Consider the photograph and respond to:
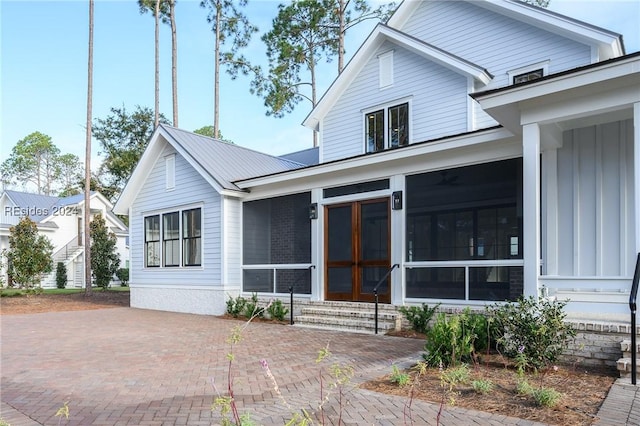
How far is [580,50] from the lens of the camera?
1005 cm

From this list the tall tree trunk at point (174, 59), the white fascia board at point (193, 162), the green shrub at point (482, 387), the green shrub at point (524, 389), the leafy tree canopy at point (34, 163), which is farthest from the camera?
the leafy tree canopy at point (34, 163)

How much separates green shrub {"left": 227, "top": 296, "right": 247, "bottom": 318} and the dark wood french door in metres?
2.68

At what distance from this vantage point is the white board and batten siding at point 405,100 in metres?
11.5

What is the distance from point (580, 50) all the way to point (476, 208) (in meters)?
4.56

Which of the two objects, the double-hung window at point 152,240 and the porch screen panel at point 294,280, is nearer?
the porch screen panel at point 294,280

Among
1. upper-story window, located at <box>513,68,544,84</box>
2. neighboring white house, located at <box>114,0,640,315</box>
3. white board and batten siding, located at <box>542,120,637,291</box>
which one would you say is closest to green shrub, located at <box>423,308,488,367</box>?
neighboring white house, located at <box>114,0,640,315</box>

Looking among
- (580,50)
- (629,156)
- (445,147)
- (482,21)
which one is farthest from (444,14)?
(629,156)

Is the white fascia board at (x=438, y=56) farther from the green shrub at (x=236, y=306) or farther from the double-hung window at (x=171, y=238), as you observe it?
the double-hung window at (x=171, y=238)

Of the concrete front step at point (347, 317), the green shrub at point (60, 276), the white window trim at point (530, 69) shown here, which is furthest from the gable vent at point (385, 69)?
the green shrub at point (60, 276)

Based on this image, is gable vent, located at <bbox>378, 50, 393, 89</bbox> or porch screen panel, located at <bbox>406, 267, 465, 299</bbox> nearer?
porch screen panel, located at <bbox>406, 267, 465, 299</bbox>

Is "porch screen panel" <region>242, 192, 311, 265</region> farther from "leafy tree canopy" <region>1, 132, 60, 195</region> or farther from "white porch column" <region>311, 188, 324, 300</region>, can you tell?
"leafy tree canopy" <region>1, 132, 60, 195</region>

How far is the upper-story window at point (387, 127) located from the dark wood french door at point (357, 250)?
2481 mm

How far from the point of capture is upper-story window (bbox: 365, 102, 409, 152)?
1227cm

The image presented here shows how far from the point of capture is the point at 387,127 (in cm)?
1257
